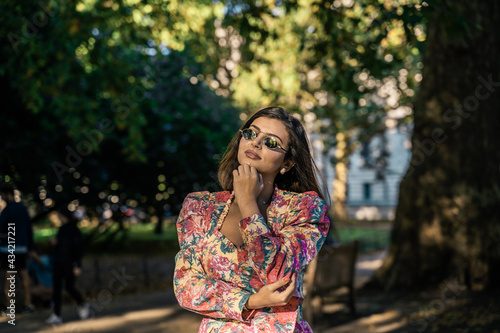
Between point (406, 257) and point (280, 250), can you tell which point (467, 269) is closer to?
point (406, 257)

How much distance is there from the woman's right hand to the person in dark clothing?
6915 mm

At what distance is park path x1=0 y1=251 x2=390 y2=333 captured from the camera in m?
7.99

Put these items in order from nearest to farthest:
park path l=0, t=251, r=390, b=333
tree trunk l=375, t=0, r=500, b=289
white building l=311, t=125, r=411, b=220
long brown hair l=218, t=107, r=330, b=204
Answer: long brown hair l=218, t=107, r=330, b=204
park path l=0, t=251, r=390, b=333
tree trunk l=375, t=0, r=500, b=289
white building l=311, t=125, r=411, b=220

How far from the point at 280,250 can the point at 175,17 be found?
10.5 metres

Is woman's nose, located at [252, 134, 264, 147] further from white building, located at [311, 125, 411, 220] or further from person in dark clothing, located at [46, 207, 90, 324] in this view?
white building, located at [311, 125, 411, 220]

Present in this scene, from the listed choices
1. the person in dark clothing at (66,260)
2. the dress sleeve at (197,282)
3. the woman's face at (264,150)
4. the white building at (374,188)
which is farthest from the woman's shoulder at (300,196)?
the white building at (374,188)

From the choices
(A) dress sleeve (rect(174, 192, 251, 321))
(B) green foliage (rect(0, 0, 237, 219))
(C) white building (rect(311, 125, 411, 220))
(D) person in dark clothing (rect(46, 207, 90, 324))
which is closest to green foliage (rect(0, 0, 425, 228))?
(B) green foliage (rect(0, 0, 237, 219))

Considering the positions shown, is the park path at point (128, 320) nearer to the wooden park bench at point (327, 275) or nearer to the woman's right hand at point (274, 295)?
the wooden park bench at point (327, 275)

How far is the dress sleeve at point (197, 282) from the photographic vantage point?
2.16 metres

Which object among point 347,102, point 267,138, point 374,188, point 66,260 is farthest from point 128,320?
point 374,188

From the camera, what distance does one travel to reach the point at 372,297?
9.91 m

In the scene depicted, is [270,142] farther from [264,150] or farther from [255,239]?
[255,239]

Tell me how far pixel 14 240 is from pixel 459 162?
24.1ft

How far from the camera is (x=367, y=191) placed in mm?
49094
